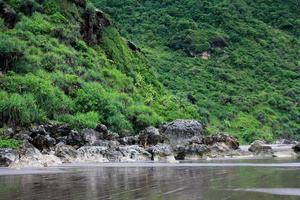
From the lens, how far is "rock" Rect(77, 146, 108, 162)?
42.0 metres

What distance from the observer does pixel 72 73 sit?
67688 mm

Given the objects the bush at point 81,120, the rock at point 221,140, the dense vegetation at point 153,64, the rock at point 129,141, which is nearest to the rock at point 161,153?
the rock at point 129,141

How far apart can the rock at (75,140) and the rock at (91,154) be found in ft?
11.4

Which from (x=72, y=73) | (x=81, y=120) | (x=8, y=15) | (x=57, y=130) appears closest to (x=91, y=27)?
(x=8, y=15)

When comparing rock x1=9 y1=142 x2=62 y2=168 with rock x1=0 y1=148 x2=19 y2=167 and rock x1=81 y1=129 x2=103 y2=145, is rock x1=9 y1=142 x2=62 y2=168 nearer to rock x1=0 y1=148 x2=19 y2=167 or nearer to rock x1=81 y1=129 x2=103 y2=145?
rock x1=0 y1=148 x2=19 y2=167

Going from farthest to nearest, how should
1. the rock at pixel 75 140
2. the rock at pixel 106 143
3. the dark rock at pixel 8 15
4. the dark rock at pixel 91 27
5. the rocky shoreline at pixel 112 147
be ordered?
the dark rock at pixel 91 27 < the dark rock at pixel 8 15 < the rock at pixel 106 143 < the rock at pixel 75 140 < the rocky shoreline at pixel 112 147

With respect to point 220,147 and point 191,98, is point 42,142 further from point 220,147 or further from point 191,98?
point 191,98

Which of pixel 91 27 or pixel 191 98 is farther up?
pixel 91 27

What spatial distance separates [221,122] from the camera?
10606 cm

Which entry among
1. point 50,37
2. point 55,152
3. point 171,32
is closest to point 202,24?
point 171,32

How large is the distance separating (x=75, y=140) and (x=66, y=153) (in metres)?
5.93

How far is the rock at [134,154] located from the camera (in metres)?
43.8

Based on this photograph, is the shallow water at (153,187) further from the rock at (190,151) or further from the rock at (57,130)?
the rock at (57,130)

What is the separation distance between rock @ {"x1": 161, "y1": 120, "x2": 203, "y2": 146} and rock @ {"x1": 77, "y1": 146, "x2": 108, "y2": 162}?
1309 cm
